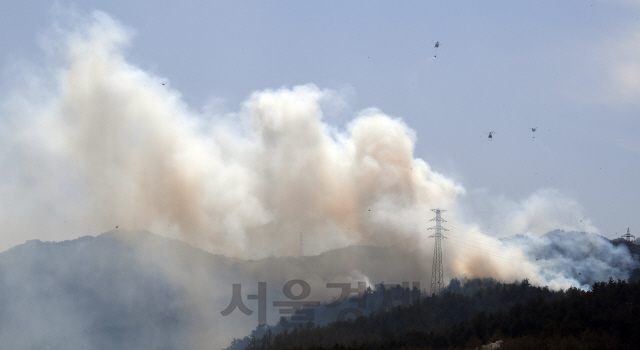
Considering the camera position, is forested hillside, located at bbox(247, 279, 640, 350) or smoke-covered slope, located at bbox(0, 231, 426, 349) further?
smoke-covered slope, located at bbox(0, 231, 426, 349)

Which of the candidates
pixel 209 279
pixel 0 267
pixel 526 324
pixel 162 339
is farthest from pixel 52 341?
pixel 526 324

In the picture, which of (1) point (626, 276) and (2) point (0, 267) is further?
(2) point (0, 267)

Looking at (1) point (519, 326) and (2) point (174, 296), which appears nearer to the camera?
(1) point (519, 326)

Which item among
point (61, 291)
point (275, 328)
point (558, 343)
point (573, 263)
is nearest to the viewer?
point (558, 343)

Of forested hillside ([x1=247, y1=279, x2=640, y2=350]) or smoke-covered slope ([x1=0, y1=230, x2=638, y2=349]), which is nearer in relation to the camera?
forested hillside ([x1=247, y1=279, x2=640, y2=350])

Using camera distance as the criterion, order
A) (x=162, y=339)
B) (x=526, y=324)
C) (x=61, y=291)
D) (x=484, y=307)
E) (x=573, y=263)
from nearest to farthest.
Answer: (x=526, y=324), (x=484, y=307), (x=162, y=339), (x=573, y=263), (x=61, y=291)

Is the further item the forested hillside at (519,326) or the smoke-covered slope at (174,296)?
the smoke-covered slope at (174,296)

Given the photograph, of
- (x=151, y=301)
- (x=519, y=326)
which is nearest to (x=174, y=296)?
(x=151, y=301)

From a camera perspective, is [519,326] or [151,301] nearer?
[519,326]

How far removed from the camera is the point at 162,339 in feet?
495

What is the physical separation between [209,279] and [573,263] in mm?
96848

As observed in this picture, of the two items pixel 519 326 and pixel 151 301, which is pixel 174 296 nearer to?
A: pixel 151 301

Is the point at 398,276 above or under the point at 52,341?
above

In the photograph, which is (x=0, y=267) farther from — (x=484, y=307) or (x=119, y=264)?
(x=484, y=307)
